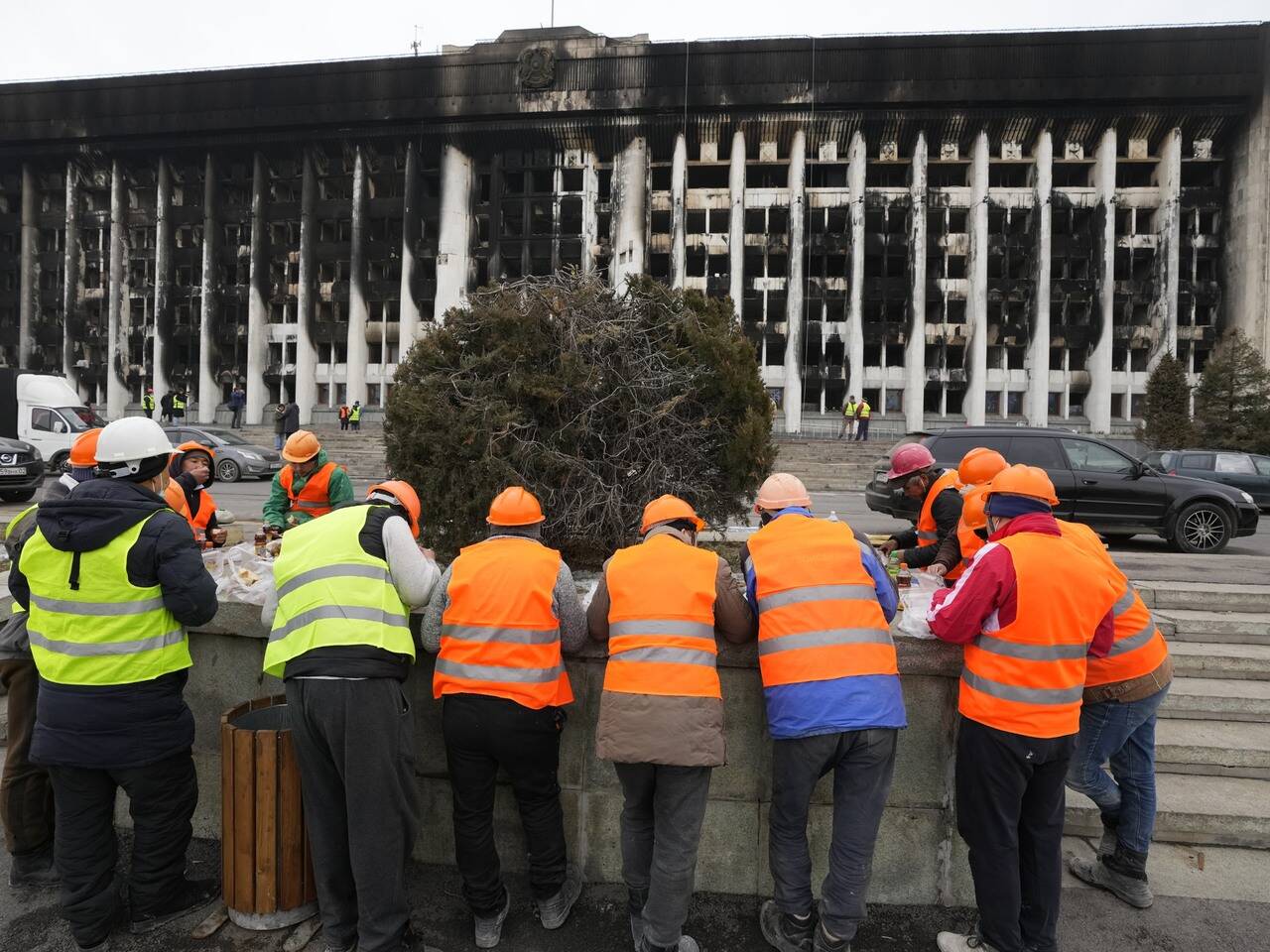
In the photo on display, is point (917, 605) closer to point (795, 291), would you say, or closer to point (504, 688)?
point (504, 688)

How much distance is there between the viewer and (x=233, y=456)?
801 inches

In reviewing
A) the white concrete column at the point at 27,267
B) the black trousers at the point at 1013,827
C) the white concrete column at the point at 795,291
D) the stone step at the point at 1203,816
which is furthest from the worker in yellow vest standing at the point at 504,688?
the white concrete column at the point at 27,267

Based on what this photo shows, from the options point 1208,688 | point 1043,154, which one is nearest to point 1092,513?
point 1208,688

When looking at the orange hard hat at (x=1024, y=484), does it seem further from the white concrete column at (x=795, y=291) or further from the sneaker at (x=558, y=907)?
the white concrete column at (x=795, y=291)

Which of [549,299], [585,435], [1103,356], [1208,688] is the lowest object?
[1208,688]

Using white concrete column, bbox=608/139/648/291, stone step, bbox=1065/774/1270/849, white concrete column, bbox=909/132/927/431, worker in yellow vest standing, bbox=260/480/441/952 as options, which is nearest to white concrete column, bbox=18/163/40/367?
white concrete column, bbox=608/139/648/291

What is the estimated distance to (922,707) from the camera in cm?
354

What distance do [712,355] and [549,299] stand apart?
1.44m

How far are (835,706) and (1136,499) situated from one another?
33.2ft

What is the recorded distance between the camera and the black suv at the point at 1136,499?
10398 mm

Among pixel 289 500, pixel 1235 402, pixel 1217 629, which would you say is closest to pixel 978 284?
pixel 1235 402

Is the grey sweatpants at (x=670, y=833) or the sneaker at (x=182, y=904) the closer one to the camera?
the grey sweatpants at (x=670, y=833)

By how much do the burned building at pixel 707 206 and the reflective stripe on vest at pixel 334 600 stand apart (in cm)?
3655

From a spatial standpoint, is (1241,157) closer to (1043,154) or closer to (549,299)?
(1043,154)
